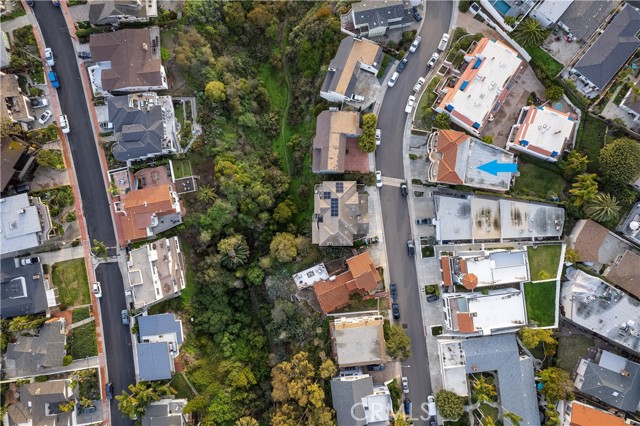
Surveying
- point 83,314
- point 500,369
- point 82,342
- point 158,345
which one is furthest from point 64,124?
point 500,369

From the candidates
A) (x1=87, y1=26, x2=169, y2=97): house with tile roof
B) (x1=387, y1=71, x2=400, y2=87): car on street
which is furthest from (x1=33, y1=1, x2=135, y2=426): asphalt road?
(x1=387, y1=71, x2=400, y2=87): car on street

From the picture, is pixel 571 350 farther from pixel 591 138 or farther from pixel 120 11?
pixel 120 11

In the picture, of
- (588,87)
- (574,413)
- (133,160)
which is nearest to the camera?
(574,413)

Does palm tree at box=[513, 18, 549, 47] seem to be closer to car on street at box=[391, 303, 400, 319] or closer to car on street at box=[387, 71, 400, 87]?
car on street at box=[387, 71, 400, 87]

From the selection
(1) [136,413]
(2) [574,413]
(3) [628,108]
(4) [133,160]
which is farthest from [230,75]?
(2) [574,413]

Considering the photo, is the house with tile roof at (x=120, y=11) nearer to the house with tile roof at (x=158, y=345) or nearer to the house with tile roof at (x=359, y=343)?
the house with tile roof at (x=158, y=345)

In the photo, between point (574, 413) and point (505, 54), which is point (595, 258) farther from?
point (505, 54)
